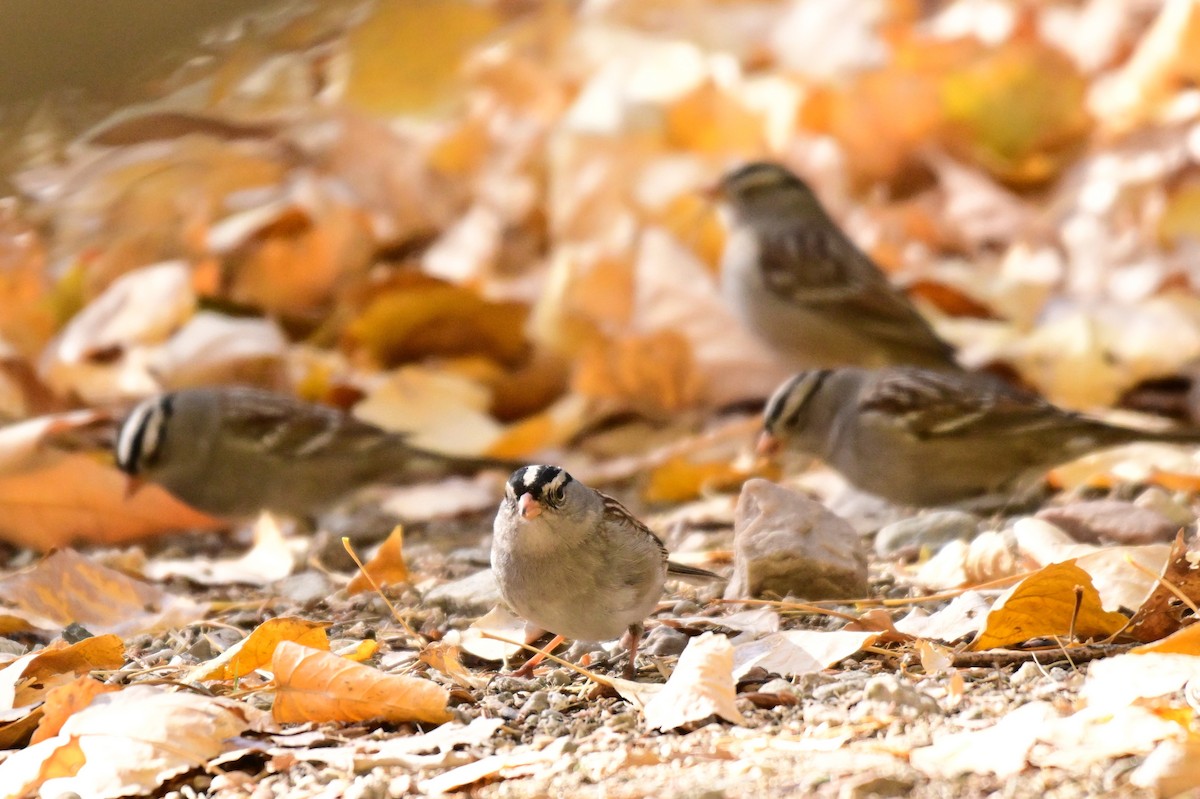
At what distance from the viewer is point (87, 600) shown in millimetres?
2484

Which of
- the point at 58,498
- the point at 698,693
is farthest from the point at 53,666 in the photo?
the point at 58,498

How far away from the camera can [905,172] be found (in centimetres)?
585

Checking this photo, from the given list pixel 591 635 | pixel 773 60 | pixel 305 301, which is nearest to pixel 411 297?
pixel 305 301

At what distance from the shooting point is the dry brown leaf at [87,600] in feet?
7.95

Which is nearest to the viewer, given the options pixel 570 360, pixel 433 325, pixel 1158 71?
pixel 570 360

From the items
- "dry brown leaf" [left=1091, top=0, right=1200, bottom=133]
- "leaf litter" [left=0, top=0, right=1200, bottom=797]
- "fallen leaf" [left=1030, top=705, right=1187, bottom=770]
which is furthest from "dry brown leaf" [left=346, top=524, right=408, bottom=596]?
"dry brown leaf" [left=1091, top=0, right=1200, bottom=133]

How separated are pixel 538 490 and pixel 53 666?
70 cm

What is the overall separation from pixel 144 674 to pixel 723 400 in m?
2.48

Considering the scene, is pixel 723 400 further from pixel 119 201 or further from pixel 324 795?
pixel 324 795

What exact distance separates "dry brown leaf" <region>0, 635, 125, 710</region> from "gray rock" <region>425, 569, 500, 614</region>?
539 mm

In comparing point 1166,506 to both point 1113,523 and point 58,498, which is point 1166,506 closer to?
point 1113,523

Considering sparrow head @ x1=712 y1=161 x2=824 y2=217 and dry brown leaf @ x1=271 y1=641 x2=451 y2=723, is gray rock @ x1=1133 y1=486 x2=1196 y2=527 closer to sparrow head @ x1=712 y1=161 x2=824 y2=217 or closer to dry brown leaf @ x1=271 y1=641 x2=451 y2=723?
dry brown leaf @ x1=271 y1=641 x2=451 y2=723

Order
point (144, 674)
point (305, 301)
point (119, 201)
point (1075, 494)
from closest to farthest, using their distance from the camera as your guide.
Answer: point (144, 674) < point (1075, 494) < point (305, 301) < point (119, 201)

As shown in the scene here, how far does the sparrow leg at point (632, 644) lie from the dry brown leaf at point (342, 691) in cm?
36
